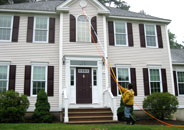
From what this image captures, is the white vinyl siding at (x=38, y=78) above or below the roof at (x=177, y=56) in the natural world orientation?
below

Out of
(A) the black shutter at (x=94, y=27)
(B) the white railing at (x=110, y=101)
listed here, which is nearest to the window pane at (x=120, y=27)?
(A) the black shutter at (x=94, y=27)

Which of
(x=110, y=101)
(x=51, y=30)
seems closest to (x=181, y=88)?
(x=110, y=101)

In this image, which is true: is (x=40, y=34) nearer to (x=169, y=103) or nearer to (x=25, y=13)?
(x=25, y=13)

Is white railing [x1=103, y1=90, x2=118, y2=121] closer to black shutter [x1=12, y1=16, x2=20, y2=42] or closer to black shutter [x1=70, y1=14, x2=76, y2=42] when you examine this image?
black shutter [x1=70, y1=14, x2=76, y2=42]

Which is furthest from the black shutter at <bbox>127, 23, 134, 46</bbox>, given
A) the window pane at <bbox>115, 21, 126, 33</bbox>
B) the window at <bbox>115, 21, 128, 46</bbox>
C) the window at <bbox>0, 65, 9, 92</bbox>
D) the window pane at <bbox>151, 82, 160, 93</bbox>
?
the window at <bbox>0, 65, 9, 92</bbox>

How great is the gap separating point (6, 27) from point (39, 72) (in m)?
3.56

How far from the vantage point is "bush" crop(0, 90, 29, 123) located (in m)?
9.91

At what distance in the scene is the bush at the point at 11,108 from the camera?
32.5 ft

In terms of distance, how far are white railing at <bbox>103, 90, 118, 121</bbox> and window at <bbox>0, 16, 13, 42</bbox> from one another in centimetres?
688

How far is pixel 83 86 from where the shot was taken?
12539mm

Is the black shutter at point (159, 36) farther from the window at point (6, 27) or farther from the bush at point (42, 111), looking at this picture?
the window at point (6, 27)

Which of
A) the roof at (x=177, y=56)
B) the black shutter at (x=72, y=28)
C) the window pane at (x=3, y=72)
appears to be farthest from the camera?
the roof at (x=177, y=56)

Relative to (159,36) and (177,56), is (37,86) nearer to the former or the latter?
(159,36)

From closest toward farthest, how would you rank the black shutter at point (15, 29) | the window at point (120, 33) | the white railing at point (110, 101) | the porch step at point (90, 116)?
the porch step at point (90, 116) < the white railing at point (110, 101) < the black shutter at point (15, 29) < the window at point (120, 33)
